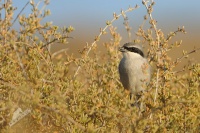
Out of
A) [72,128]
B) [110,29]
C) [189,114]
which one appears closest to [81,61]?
[110,29]

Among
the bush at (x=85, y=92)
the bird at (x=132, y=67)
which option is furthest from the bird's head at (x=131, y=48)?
the bush at (x=85, y=92)

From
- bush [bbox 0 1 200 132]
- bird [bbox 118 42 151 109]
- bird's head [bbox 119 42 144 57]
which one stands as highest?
bird's head [bbox 119 42 144 57]

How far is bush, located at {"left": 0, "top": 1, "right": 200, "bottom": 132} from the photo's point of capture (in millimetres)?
4152

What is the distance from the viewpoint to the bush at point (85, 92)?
4.15m

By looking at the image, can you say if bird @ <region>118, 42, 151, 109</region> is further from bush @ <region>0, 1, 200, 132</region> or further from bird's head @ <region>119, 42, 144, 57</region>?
bush @ <region>0, 1, 200, 132</region>

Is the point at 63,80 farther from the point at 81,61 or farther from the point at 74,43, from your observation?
the point at 74,43

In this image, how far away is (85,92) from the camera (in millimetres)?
5113

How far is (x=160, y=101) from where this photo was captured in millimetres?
4621

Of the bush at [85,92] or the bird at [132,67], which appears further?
the bird at [132,67]

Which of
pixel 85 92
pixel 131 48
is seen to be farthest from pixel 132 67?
pixel 85 92

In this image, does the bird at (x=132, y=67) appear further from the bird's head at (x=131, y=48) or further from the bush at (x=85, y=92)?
the bush at (x=85, y=92)

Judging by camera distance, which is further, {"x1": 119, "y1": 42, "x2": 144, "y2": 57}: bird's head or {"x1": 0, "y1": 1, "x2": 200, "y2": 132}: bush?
{"x1": 119, "y1": 42, "x2": 144, "y2": 57}: bird's head

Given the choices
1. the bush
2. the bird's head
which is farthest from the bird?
the bush

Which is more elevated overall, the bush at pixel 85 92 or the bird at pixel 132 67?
the bird at pixel 132 67
